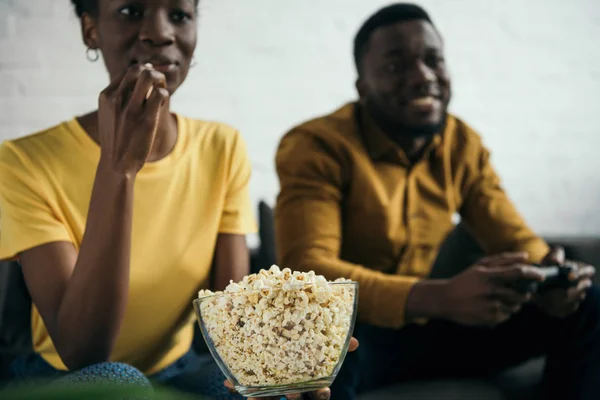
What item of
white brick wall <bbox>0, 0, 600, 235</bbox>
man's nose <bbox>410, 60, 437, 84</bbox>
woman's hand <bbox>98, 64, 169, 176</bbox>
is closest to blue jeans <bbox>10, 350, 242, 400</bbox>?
woman's hand <bbox>98, 64, 169, 176</bbox>

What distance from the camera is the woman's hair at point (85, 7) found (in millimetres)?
1121

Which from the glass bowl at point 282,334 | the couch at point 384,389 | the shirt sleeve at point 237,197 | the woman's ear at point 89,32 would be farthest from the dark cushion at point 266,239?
the glass bowl at point 282,334

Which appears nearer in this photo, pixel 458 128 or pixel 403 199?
pixel 403 199

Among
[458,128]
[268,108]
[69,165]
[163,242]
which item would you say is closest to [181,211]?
[163,242]

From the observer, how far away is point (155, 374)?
1103mm

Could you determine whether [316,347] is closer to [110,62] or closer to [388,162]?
[110,62]

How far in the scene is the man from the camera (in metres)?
1.31

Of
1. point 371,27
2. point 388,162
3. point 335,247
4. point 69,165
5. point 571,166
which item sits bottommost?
point 571,166

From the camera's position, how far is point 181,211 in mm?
1129

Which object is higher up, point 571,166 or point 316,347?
A: point 316,347

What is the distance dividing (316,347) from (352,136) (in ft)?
2.90

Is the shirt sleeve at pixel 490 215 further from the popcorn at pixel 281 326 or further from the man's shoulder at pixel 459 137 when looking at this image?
the popcorn at pixel 281 326

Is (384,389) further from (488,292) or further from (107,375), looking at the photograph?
(107,375)

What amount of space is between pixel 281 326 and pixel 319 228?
722mm
